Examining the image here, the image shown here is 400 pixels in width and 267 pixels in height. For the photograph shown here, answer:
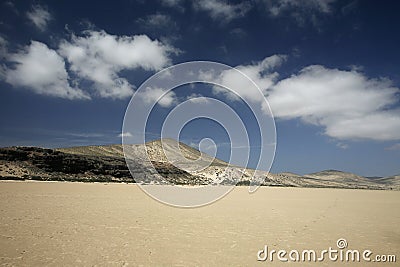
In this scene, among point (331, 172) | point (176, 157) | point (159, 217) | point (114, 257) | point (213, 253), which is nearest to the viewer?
point (114, 257)

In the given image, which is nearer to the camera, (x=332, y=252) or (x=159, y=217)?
(x=332, y=252)

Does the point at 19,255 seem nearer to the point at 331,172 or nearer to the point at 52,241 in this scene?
the point at 52,241

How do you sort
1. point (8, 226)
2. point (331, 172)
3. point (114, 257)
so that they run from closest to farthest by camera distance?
point (114, 257) → point (8, 226) → point (331, 172)

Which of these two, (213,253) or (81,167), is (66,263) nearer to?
(213,253)

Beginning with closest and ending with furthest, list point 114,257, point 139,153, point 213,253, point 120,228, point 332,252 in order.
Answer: point 114,257 < point 213,253 < point 332,252 < point 120,228 < point 139,153

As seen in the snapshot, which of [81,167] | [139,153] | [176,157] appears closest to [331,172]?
[176,157]

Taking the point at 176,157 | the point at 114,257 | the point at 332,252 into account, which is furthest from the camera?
the point at 176,157

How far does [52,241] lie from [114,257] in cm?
244


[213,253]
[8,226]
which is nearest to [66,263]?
[213,253]

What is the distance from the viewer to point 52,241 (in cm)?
795

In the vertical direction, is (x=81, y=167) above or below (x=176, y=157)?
below

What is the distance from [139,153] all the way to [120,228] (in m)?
63.3

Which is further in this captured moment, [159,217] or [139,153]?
[139,153]

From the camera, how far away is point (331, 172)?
136 meters
